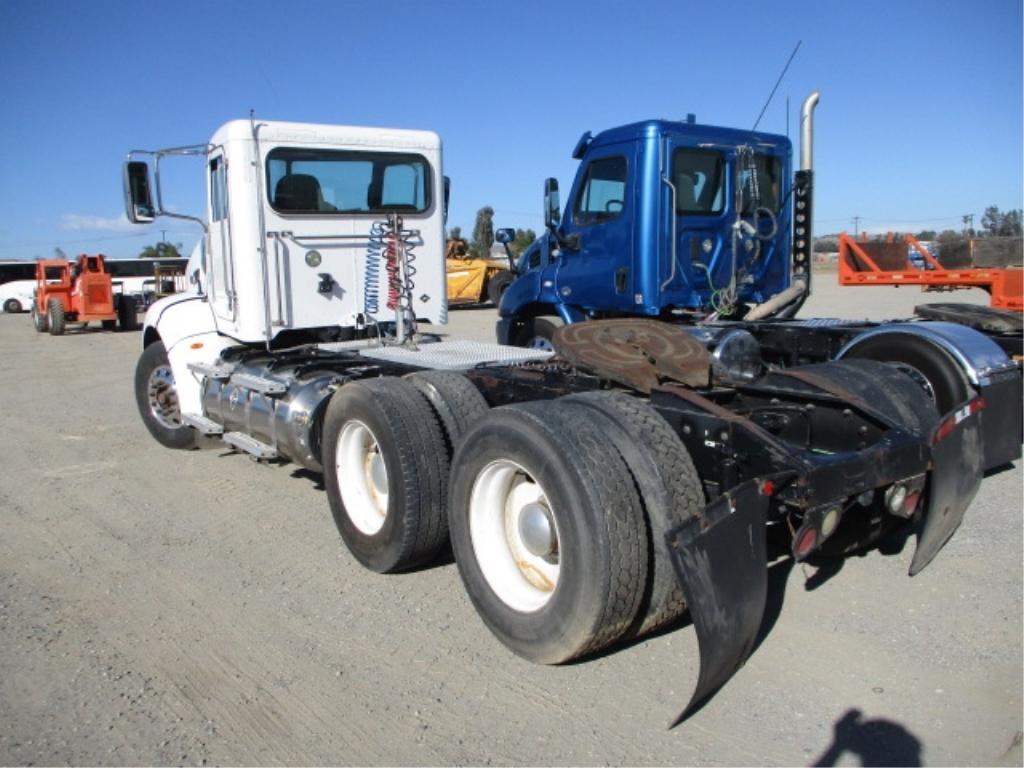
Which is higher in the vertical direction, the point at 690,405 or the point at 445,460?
the point at 690,405

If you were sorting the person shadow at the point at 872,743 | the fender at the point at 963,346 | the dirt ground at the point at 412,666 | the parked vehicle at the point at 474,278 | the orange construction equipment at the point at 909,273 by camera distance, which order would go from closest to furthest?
the person shadow at the point at 872,743 < the dirt ground at the point at 412,666 < the fender at the point at 963,346 < the orange construction equipment at the point at 909,273 < the parked vehicle at the point at 474,278

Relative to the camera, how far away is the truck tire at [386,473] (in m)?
4.34

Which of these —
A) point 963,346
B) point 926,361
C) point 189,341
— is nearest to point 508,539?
point 926,361

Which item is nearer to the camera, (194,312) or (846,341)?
(846,341)

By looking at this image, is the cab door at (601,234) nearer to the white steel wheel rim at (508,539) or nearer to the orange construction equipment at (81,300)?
the white steel wheel rim at (508,539)

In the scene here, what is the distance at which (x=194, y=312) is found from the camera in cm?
763

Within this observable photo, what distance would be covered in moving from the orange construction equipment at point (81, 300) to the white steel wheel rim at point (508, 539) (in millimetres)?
22991

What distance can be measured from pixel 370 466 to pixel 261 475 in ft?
7.26

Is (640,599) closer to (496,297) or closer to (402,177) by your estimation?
(402,177)

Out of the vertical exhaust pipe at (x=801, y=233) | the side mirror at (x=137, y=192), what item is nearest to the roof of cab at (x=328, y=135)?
the side mirror at (x=137, y=192)

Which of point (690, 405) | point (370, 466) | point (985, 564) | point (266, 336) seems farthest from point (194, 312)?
point (985, 564)

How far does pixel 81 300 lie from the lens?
2375cm

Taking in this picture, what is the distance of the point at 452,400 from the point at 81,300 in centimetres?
2247

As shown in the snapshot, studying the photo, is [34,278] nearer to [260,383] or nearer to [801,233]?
[260,383]
